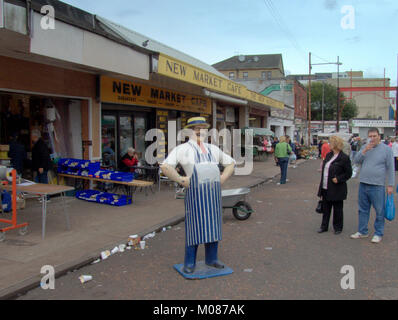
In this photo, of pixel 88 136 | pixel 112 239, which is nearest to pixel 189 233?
pixel 112 239

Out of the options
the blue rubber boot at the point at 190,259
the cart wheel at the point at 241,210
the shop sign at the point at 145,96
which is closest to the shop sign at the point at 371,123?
the shop sign at the point at 145,96

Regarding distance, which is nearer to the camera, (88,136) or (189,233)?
(189,233)

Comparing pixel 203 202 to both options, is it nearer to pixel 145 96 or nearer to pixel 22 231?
pixel 22 231

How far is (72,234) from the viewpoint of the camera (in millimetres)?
6219

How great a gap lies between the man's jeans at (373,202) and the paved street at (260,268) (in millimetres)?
243

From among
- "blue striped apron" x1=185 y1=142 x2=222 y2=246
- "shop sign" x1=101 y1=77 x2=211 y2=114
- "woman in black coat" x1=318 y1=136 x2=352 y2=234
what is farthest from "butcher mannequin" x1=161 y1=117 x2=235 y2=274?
"shop sign" x1=101 y1=77 x2=211 y2=114

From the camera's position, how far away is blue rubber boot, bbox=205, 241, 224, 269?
4.63 metres

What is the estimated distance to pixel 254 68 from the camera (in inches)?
2832

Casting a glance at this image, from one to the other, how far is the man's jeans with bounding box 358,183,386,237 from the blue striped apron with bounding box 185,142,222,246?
294 centimetres

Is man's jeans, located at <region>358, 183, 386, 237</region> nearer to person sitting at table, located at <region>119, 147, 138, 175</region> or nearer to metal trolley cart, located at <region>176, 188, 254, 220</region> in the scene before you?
metal trolley cart, located at <region>176, 188, 254, 220</region>

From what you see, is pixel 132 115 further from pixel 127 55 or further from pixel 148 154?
pixel 127 55

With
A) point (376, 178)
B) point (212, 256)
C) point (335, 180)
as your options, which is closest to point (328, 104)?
point (335, 180)

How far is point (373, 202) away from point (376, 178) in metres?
0.40
